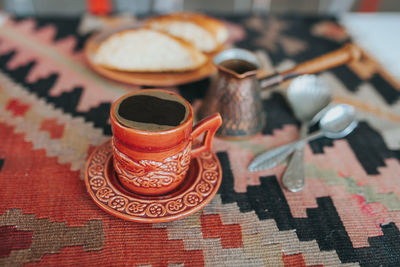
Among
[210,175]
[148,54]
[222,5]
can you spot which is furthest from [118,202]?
[222,5]

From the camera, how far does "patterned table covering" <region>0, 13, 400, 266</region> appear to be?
40 cm

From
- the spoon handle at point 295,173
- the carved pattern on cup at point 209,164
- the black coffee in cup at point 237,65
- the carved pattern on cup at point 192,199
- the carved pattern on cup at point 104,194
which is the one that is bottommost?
the spoon handle at point 295,173

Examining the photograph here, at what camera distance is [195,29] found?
2.57 feet

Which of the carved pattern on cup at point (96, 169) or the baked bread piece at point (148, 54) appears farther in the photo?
the baked bread piece at point (148, 54)

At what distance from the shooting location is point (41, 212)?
0.43 metres

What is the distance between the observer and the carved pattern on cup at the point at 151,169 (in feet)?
1.30

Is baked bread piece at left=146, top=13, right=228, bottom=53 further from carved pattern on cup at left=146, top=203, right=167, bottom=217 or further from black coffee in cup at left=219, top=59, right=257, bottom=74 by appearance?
carved pattern on cup at left=146, top=203, right=167, bottom=217

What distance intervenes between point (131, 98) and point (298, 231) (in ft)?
0.93

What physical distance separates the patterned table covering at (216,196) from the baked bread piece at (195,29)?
117 millimetres

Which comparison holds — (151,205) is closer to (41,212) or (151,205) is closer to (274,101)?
(41,212)

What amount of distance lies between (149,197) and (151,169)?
0.15ft

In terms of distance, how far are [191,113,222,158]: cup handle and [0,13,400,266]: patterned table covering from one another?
7cm

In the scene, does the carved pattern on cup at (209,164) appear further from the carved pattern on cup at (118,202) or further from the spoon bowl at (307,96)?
the spoon bowl at (307,96)

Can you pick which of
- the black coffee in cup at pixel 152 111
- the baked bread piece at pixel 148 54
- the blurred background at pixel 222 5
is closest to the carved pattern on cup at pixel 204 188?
the black coffee in cup at pixel 152 111
